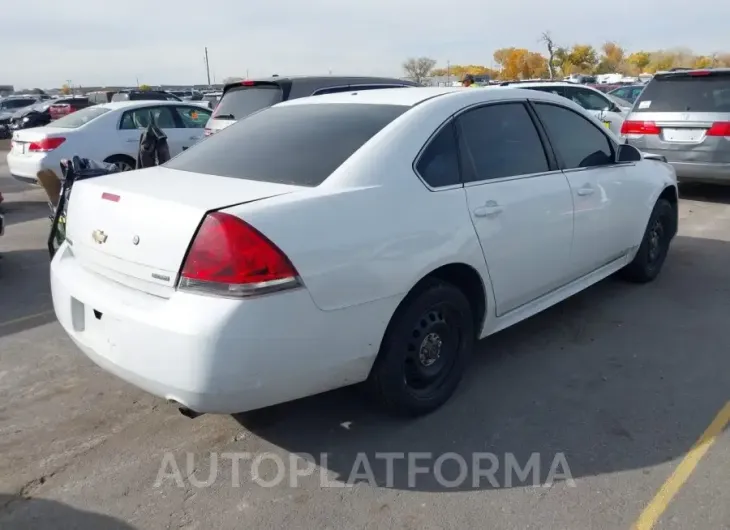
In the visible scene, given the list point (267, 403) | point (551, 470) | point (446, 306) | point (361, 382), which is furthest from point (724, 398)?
point (267, 403)

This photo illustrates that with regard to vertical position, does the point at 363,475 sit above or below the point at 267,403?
below

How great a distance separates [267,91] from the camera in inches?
327

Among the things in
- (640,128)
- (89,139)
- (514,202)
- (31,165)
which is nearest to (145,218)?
(514,202)

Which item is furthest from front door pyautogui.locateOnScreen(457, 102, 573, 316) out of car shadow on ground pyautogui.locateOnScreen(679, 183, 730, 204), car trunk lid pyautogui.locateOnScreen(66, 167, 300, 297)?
car shadow on ground pyautogui.locateOnScreen(679, 183, 730, 204)

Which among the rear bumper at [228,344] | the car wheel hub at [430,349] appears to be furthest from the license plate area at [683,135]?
the rear bumper at [228,344]

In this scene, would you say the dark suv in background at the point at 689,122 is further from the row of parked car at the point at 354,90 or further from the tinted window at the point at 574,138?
the tinted window at the point at 574,138

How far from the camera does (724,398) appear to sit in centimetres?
363

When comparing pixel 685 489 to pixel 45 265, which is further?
pixel 45 265

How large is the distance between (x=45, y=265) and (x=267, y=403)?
4723 millimetres

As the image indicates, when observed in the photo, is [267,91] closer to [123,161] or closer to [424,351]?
[123,161]

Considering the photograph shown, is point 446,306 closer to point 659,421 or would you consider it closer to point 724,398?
point 659,421

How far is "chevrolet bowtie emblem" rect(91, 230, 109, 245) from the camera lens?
308 centimetres

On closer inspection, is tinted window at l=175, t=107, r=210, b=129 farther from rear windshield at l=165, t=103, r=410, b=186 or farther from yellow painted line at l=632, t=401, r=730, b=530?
yellow painted line at l=632, t=401, r=730, b=530

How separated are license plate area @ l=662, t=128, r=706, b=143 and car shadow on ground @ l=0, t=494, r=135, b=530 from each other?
8502mm
